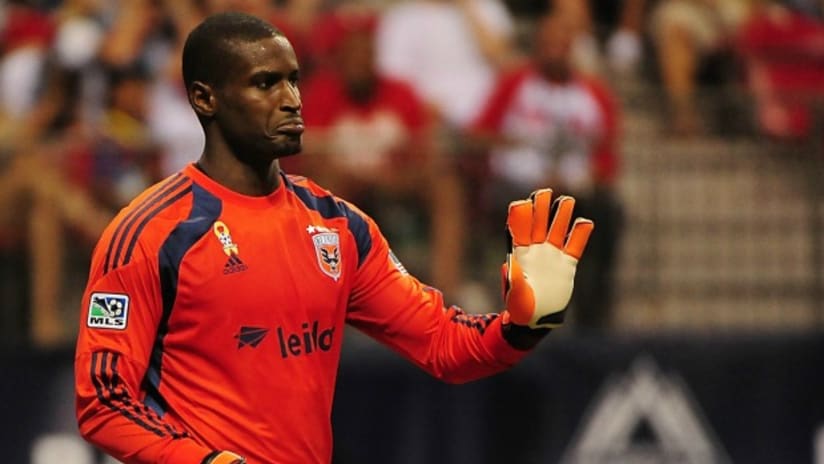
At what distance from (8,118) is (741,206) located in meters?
4.53

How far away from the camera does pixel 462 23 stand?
11.0 metres

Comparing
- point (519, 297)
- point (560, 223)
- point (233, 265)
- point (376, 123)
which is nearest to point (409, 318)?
point (519, 297)

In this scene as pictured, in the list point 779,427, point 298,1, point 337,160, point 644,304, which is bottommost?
point 779,427

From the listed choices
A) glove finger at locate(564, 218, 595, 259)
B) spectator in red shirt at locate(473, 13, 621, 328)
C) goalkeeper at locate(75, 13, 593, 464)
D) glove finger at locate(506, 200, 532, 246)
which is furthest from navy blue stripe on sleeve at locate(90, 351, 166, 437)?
spectator in red shirt at locate(473, 13, 621, 328)

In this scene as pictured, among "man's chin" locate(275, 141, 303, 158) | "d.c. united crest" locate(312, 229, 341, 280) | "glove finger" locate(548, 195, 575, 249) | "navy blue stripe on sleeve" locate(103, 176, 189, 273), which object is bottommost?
"d.c. united crest" locate(312, 229, 341, 280)

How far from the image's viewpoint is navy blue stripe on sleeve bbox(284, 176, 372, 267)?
16.7ft

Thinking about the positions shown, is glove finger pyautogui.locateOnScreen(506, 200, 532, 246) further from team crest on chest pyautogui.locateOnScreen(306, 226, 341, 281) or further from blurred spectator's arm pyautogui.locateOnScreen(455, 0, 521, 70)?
blurred spectator's arm pyautogui.locateOnScreen(455, 0, 521, 70)

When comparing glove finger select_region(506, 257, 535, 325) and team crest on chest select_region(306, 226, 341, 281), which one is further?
team crest on chest select_region(306, 226, 341, 281)

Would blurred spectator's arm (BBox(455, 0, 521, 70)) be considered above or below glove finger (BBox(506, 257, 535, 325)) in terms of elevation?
below

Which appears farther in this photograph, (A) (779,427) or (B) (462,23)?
(B) (462,23)

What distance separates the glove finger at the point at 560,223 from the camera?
4.95 meters

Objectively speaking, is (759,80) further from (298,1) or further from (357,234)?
(357,234)

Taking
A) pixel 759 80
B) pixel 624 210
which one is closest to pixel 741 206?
pixel 624 210

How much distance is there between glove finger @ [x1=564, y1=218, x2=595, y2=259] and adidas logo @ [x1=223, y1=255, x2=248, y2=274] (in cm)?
96
